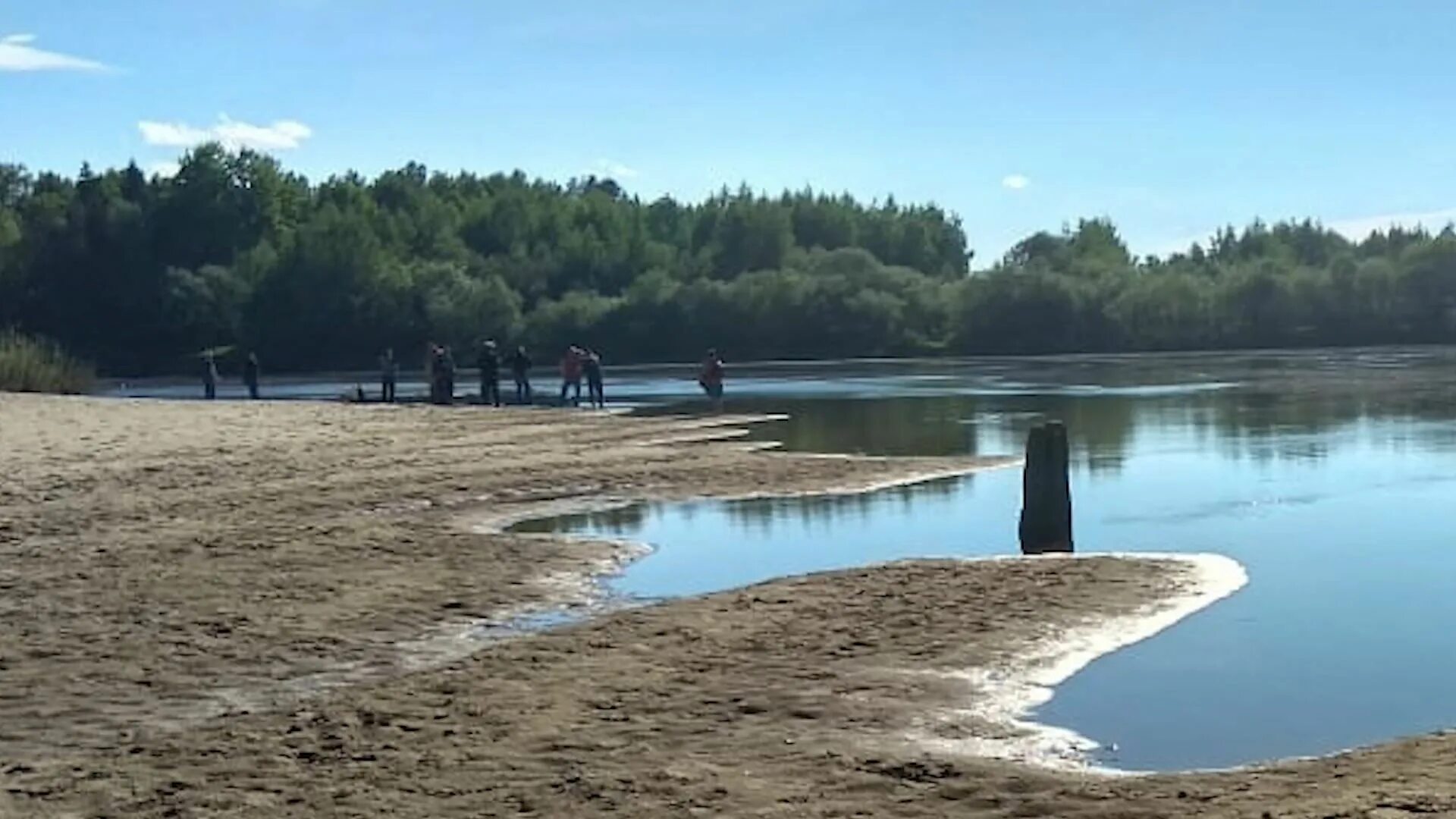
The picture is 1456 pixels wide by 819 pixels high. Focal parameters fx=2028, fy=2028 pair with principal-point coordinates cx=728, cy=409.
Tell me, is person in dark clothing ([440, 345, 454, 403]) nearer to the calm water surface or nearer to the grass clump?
the calm water surface

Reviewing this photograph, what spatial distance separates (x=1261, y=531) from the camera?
2108 centimetres

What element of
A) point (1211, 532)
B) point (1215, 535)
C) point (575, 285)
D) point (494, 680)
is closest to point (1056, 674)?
point (494, 680)

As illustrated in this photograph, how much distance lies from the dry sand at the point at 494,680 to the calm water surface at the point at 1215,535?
842 mm

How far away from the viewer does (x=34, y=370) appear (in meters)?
51.0

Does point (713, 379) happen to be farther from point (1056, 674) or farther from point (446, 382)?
point (1056, 674)

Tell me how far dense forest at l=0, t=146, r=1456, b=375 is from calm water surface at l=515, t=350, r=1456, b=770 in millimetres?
59475

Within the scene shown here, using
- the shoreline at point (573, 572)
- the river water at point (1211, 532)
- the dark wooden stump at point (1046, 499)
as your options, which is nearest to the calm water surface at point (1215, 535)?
the river water at point (1211, 532)

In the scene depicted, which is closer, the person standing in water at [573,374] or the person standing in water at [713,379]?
the person standing in water at [573,374]

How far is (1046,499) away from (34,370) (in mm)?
38084

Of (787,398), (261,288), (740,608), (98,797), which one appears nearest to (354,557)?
(740,608)

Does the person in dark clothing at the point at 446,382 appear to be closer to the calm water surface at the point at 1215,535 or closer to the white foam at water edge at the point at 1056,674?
the calm water surface at the point at 1215,535

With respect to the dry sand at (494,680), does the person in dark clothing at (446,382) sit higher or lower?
higher

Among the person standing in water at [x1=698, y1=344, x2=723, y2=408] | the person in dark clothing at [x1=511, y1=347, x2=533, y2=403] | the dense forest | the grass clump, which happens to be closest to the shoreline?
the person standing in water at [x1=698, y1=344, x2=723, y2=408]

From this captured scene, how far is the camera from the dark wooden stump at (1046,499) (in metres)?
18.9
